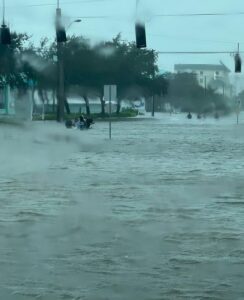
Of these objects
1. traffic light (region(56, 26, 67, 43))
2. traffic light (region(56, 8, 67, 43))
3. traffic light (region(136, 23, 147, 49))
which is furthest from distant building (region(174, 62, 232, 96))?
traffic light (region(136, 23, 147, 49))

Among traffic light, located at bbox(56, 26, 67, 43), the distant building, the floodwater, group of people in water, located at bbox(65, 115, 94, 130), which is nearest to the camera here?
the floodwater

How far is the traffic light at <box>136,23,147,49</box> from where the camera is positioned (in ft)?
104

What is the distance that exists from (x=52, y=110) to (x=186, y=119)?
37.3 feet

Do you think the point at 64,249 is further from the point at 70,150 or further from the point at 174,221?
the point at 70,150

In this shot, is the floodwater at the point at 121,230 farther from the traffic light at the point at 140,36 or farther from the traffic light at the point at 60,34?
the traffic light at the point at 60,34

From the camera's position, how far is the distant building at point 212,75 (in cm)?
7031

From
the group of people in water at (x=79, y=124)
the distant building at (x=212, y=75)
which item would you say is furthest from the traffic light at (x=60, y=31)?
the distant building at (x=212, y=75)

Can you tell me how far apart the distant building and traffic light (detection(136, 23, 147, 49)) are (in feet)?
117

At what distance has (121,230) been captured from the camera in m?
12.6

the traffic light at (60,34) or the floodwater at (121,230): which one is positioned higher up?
the traffic light at (60,34)

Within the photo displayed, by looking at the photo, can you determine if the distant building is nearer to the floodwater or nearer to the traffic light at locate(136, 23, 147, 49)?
the traffic light at locate(136, 23, 147, 49)

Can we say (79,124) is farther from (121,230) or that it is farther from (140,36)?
(121,230)

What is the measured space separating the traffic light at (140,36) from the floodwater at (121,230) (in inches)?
241

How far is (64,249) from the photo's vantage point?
35.8 feet
